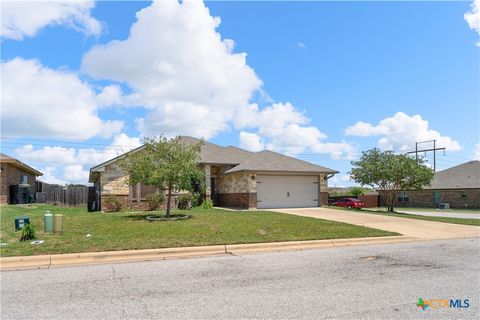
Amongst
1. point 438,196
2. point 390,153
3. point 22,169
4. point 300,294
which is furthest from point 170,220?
point 438,196

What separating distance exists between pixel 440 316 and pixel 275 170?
19.8m

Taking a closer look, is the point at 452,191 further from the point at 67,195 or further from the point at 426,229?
the point at 67,195

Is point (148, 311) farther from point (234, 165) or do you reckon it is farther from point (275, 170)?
point (234, 165)

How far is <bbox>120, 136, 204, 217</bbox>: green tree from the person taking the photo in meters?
→ 16.5

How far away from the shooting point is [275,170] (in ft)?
82.8

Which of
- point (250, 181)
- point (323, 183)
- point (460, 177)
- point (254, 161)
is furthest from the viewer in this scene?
point (460, 177)

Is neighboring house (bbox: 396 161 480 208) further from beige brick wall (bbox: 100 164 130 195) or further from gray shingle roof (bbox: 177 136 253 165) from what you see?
beige brick wall (bbox: 100 164 130 195)

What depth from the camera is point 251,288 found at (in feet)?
22.8

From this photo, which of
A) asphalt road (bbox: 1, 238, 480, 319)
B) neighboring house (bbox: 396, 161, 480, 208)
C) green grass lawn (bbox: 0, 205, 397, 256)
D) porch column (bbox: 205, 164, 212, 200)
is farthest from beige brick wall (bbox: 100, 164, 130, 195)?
neighboring house (bbox: 396, 161, 480, 208)

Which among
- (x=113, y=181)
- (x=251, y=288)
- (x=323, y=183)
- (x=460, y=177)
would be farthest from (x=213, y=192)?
(x=460, y=177)

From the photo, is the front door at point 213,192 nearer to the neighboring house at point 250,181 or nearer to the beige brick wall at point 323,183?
the neighboring house at point 250,181

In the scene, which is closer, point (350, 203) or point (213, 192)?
point (213, 192)

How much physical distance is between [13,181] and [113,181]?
11.8 m

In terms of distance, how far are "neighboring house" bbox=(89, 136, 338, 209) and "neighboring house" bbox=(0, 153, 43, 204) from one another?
657 centimetres
